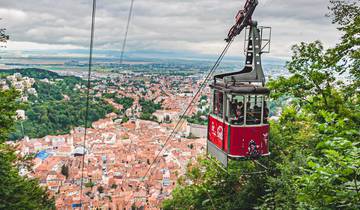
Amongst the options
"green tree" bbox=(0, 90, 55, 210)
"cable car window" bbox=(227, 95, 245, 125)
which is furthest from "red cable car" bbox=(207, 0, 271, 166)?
"green tree" bbox=(0, 90, 55, 210)

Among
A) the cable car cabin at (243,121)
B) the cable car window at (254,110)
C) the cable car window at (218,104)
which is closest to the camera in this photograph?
the cable car cabin at (243,121)

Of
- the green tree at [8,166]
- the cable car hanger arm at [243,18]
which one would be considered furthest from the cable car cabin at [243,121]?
the green tree at [8,166]

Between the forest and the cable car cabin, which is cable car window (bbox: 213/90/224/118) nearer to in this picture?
the cable car cabin

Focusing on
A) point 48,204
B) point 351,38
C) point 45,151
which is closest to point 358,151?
point 351,38

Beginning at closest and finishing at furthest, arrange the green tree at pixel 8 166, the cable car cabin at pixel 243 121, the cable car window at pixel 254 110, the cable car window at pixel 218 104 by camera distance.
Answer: the cable car cabin at pixel 243 121
the cable car window at pixel 254 110
the cable car window at pixel 218 104
the green tree at pixel 8 166

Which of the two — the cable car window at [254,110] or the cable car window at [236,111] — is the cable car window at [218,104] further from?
the cable car window at [254,110]

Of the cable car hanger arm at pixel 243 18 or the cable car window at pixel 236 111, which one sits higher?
the cable car hanger arm at pixel 243 18

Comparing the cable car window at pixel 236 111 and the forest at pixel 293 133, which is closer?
the cable car window at pixel 236 111
